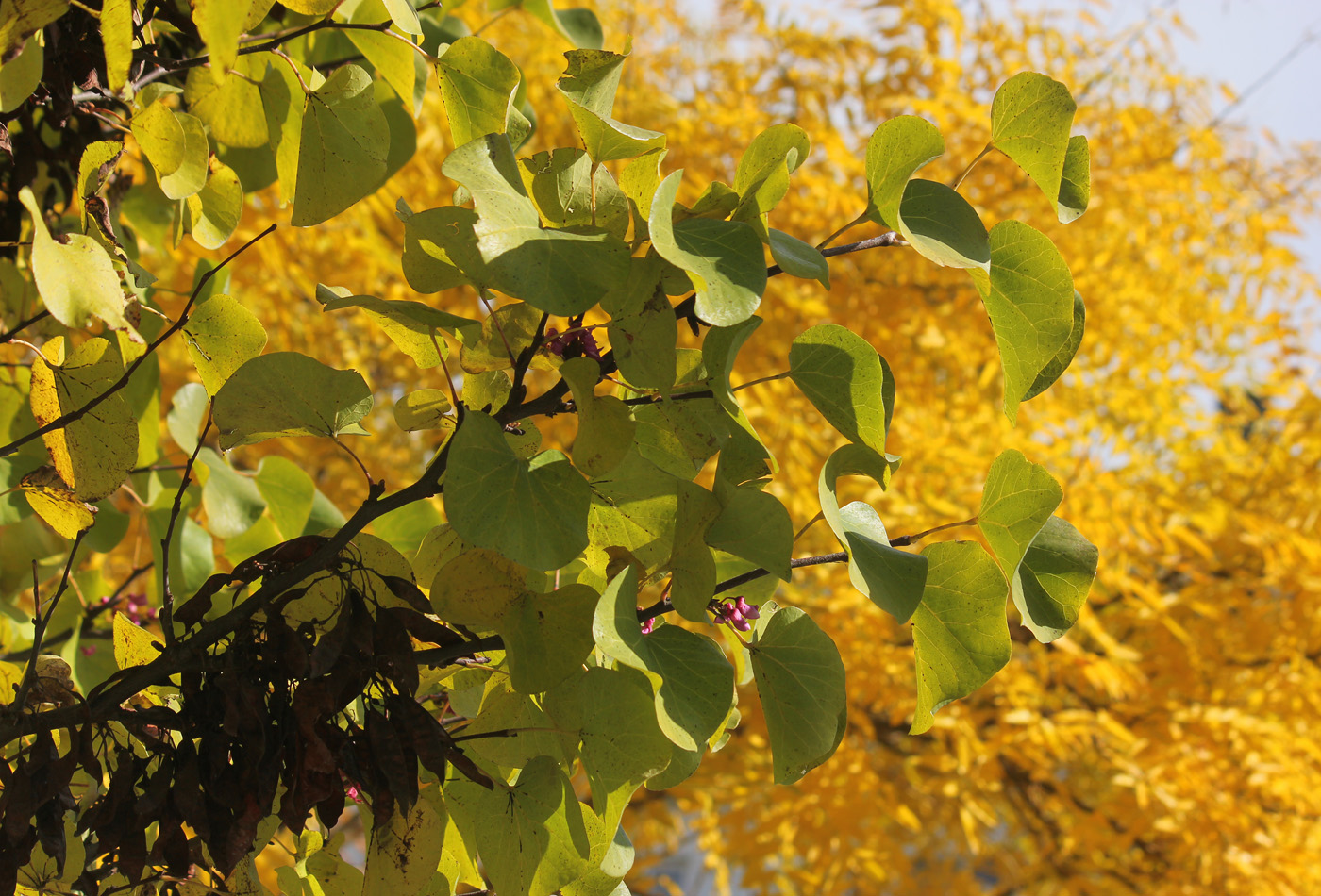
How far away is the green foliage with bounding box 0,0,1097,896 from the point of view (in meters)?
0.28

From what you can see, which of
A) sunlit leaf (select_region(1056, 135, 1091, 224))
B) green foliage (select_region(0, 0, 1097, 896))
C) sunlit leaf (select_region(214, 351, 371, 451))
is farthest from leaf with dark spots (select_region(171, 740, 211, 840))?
sunlit leaf (select_region(1056, 135, 1091, 224))

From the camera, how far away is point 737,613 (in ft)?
1.18

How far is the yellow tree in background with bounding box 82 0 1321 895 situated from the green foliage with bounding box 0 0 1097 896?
0.99 m

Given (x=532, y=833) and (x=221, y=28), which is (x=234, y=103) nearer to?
(x=221, y=28)

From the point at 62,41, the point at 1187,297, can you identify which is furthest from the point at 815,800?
the point at 62,41

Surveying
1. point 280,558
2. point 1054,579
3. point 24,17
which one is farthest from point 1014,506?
point 24,17

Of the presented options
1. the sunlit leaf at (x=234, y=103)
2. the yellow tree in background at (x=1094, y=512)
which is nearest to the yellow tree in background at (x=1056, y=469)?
the yellow tree in background at (x=1094, y=512)

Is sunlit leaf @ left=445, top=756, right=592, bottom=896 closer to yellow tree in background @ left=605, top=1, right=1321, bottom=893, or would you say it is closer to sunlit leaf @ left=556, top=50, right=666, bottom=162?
sunlit leaf @ left=556, top=50, right=666, bottom=162

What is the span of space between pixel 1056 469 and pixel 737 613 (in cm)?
128

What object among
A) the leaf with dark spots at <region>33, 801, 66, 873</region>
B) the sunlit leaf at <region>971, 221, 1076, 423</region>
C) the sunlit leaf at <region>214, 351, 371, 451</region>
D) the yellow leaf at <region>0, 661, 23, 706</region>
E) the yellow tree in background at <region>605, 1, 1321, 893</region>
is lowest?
the yellow tree in background at <region>605, 1, 1321, 893</region>

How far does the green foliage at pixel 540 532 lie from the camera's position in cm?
28

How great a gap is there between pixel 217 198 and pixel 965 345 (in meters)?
1.41

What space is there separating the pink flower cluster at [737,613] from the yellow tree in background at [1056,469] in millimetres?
960

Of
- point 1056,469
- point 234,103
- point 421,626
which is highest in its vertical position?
point 234,103
